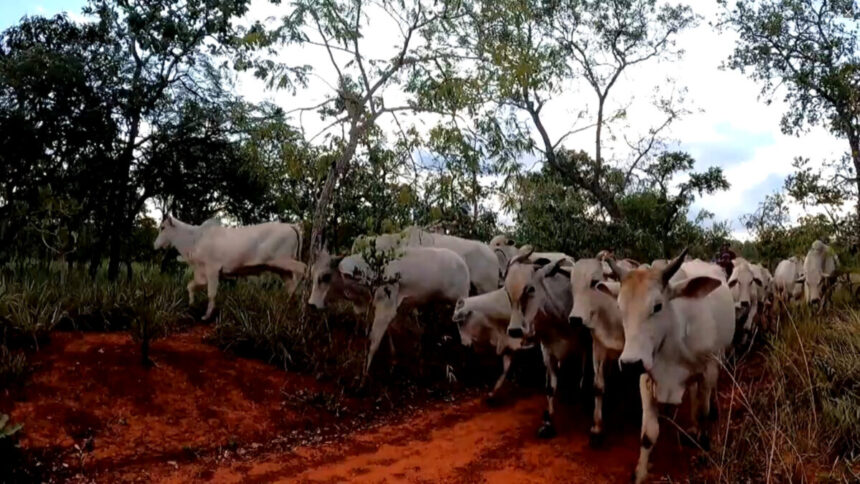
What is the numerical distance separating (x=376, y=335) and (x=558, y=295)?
2.30 m

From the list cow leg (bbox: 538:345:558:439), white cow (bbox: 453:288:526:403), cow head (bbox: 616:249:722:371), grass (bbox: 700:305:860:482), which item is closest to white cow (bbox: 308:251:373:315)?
white cow (bbox: 453:288:526:403)

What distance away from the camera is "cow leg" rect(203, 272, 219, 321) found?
996 centimetres

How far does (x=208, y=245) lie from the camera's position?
1047 centimetres

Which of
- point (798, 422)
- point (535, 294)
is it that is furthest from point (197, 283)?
point (798, 422)

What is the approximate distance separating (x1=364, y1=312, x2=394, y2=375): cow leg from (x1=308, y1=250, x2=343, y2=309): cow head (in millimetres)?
690

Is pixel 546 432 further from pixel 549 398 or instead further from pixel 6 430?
pixel 6 430

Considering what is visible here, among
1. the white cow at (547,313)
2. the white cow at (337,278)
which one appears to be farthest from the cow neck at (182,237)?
the white cow at (547,313)

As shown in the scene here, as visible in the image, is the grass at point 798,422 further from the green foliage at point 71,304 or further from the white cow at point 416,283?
the green foliage at point 71,304

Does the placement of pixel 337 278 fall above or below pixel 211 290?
above

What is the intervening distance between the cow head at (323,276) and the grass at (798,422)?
4.55 m

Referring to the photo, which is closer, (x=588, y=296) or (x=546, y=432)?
(x=588, y=296)

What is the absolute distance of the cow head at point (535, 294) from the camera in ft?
24.0

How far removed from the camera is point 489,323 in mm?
8734

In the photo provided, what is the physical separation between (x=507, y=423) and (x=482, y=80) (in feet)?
14.1
